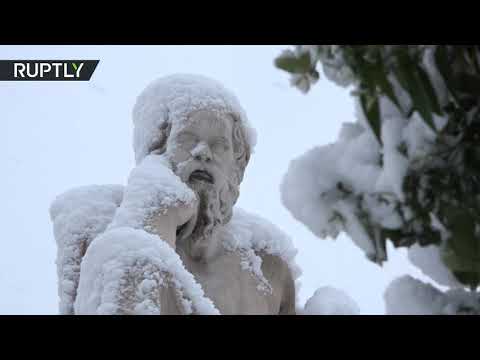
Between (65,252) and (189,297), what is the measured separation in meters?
0.89

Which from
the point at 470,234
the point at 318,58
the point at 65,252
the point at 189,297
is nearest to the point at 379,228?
the point at 470,234

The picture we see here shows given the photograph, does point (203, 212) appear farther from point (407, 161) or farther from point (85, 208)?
point (407, 161)

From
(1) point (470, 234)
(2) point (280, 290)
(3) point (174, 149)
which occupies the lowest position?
(2) point (280, 290)

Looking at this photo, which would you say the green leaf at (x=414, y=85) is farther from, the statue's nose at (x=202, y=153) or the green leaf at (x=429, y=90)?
the statue's nose at (x=202, y=153)

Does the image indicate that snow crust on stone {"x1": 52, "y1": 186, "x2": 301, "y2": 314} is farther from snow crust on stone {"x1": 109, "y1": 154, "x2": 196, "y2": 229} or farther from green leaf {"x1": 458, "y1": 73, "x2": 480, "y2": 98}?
green leaf {"x1": 458, "y1": 73, "x2": 480, "y2": 98}

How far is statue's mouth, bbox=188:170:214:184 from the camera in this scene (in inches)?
146

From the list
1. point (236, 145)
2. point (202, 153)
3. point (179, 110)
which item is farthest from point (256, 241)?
point (179, 110)

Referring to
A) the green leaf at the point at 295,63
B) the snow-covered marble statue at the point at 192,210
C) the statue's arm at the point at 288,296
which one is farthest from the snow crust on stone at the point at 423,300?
the statue's arm at the point at 288,296

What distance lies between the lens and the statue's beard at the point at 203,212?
12.1ft

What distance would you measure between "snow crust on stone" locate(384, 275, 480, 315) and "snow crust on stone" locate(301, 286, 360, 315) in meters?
2.35

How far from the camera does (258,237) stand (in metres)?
4.08
